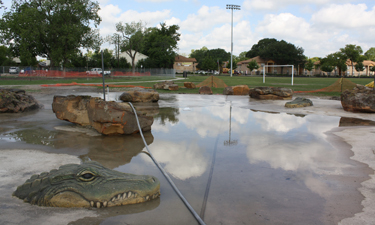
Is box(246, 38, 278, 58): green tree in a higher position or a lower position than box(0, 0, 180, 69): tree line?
higher

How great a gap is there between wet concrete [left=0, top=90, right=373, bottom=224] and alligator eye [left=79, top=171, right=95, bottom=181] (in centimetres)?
34

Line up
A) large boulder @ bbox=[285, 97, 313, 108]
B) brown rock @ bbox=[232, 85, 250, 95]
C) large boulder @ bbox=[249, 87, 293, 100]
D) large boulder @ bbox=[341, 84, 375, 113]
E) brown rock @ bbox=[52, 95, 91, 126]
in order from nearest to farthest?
brown rock @ bbox=[52, 95, 91, 126] < large boulder @ bbox=[341, 84, 375, 113] < large boulder @ bbox=[285, 97, 313, 108] < large boulder @ bbox=[249, 87, 293, 100] < brown rock @ bbox=[232, 85, 250, 95]

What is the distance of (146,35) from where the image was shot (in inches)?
2442

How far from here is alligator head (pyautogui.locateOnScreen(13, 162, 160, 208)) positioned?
303 cm

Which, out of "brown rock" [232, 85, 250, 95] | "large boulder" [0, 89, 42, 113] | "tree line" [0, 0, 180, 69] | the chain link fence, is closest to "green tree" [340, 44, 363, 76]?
the chain link fence

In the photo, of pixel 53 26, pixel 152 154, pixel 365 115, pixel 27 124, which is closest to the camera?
pixel 152 154

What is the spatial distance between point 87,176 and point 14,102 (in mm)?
8162

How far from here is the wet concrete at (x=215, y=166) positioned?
117 inches

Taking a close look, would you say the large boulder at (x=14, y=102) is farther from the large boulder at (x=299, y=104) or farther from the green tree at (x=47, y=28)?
the green tree at (x=47, y=28)

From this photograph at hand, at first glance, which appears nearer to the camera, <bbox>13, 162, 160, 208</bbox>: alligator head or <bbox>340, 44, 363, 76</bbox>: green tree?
<bbox>13, 162, 160, 208</bbox>: alligator head

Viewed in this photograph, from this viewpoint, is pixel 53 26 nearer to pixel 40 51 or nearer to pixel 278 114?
pixel 40 51

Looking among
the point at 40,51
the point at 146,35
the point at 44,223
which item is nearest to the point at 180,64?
the point at 146,35

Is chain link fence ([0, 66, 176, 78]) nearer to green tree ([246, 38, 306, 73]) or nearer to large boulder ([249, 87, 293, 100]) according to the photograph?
large boulder ([249, 87, 293, 100])

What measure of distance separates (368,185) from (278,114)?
6.07 metres
